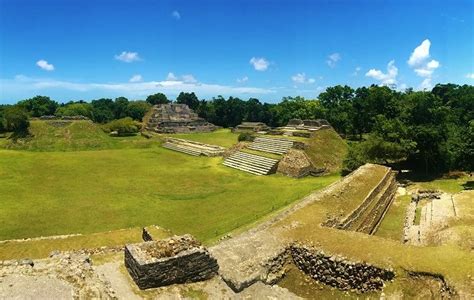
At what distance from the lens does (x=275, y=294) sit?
32.6 feet

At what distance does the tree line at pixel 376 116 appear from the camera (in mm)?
25734

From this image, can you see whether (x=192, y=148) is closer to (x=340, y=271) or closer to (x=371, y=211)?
(x=371, y=211)

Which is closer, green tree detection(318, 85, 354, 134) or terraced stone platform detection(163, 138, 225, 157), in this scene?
terraced stone platform detection(163, 138, 225, 157)

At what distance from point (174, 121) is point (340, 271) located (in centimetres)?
5315

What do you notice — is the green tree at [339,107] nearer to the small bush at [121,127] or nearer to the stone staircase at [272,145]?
the stone staircase at [272,145]

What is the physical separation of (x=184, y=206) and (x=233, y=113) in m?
54.5

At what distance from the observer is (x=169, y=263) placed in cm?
926

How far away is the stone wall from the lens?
991 cm

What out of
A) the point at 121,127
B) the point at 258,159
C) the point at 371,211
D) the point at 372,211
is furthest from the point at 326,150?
the point at 121,127

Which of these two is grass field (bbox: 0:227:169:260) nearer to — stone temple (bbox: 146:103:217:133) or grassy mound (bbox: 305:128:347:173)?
Answer: grassy mound (bbox: 305:128:347:173)

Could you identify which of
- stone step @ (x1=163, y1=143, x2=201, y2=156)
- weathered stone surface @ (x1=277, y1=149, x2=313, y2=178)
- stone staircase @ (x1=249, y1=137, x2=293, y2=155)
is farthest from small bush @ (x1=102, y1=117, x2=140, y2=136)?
weathered stone surface @ (x1=277, y1=149, x2=313, y2=178)

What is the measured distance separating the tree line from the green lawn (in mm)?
5142

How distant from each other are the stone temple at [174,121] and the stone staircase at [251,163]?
26.3 metres

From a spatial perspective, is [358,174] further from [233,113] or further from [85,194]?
[233,113]
